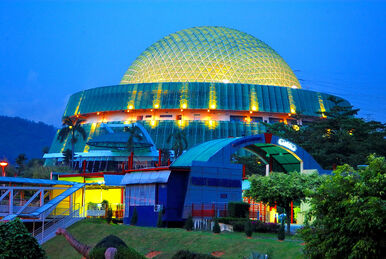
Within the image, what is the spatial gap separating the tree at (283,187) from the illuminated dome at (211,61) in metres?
73.3

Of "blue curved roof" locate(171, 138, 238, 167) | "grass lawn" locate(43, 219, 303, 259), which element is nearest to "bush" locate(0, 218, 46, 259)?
"grass lawn" locate(43, 219, 303, 259)

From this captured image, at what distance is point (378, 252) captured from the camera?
19.2 m

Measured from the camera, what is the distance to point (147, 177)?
4338cm

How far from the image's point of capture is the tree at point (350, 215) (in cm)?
1895

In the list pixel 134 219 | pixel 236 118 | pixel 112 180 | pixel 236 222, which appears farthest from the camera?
pixel 236 118

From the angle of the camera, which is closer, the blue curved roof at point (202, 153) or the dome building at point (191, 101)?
the blue curved roof at point (202, 153)

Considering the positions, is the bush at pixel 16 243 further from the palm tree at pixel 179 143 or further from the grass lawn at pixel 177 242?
the palm tree at pixel 179 143

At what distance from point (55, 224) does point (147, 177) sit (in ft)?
26.3

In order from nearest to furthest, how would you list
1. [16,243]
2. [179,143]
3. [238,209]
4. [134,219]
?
[16,243], [238,209], [134,219], [179,143]

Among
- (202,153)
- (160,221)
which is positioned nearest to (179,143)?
(202,153)

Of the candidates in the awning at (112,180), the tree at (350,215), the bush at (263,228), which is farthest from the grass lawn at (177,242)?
the awning at (112,180)

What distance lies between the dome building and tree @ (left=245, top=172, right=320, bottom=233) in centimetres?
4987

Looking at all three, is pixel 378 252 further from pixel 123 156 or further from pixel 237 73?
pixel 237 73

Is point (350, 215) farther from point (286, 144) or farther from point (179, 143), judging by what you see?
point (179, 143)
